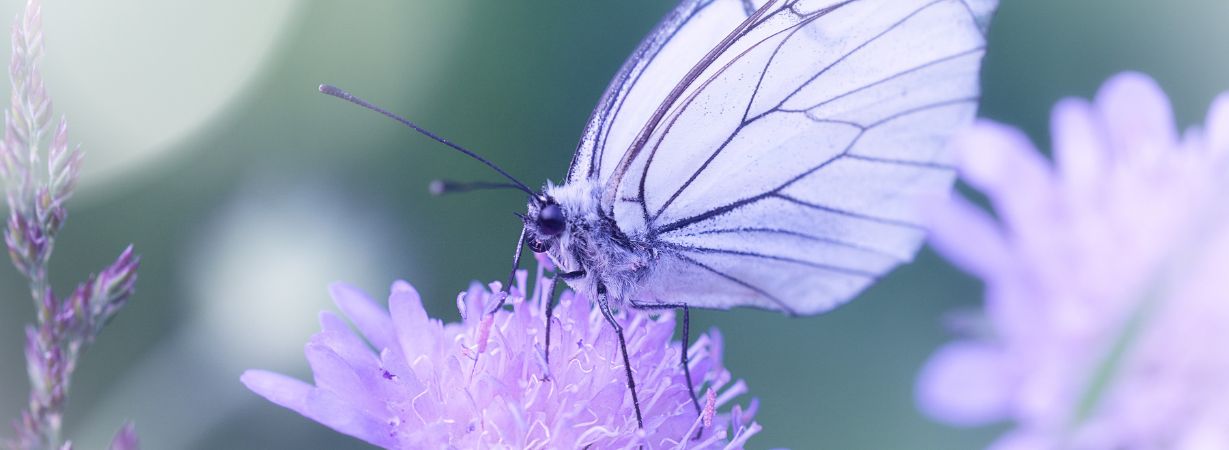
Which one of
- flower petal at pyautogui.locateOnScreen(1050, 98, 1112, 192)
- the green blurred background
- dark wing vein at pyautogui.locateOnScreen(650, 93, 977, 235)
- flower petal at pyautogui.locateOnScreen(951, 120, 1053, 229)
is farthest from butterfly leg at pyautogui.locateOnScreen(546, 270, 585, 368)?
flower petal at pyautogui.locateOnScreen(1050, 98, 1112, 192)

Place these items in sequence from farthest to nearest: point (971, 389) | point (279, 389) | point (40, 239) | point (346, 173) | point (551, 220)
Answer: point (346, 173) < point (971, 389) < point (551, 220) < point (279, 389) < point (40, 239)

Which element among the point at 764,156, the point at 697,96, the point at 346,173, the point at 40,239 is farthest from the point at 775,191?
the point at 346,173

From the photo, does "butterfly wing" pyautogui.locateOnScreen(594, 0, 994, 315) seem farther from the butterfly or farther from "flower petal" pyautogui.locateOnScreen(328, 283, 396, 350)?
"flower petal" pyautogui.locateOnScreen(328, 283, 396, 350)

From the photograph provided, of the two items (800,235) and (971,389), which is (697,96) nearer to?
(800,235)

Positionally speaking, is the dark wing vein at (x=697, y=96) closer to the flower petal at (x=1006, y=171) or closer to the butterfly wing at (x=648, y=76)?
the butterfly wing at (x=648, y=76)

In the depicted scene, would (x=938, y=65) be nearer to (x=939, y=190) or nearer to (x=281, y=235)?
(x=939, y=190)

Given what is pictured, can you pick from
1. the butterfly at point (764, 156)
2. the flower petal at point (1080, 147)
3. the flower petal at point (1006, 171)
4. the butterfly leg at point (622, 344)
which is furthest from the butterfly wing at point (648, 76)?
the flower petal at point (1080, 147)
